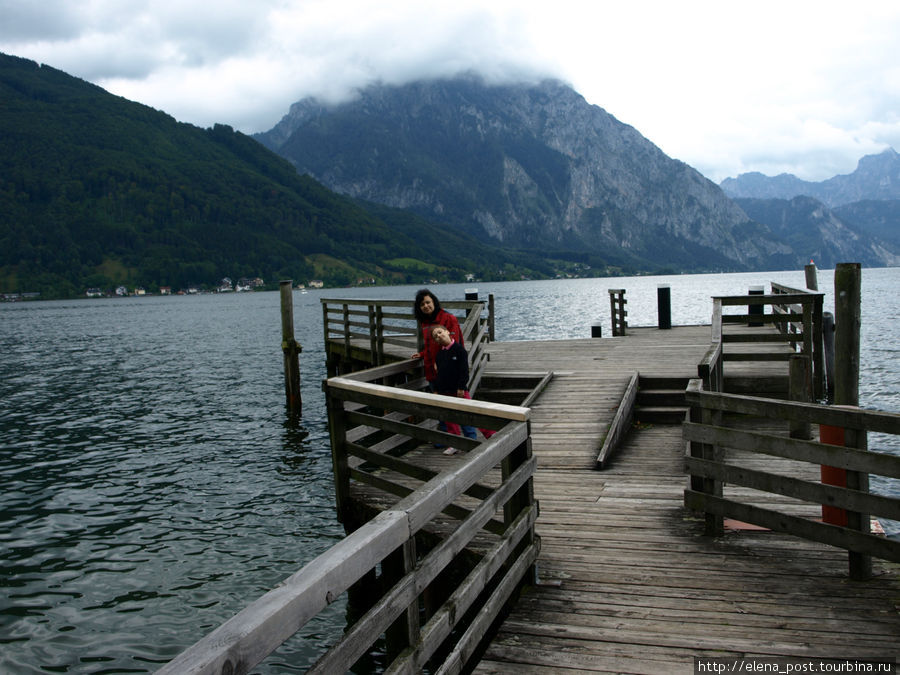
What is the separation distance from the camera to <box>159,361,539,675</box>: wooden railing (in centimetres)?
223

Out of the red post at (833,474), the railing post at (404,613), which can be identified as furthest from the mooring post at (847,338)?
the railing post at (404,613)

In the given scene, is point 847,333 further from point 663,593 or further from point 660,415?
point 663,593

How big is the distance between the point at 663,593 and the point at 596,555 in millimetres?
825


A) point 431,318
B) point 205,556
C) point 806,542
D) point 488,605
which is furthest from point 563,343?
point 488,605

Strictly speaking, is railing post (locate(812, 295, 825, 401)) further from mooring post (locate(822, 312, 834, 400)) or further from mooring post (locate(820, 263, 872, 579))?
mooring post (locate(822, 312, 834, 400))

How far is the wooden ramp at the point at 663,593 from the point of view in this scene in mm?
3980

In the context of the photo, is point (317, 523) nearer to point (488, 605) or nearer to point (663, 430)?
point (663, 430)

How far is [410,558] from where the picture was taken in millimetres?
3291

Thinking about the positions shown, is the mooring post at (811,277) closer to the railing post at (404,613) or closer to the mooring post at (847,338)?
the mooring post at (847,338)

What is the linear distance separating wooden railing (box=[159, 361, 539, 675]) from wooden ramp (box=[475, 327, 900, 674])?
0.39m

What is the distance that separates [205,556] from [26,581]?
7.69 ft

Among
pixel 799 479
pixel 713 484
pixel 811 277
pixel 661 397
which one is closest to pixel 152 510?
pixel 661 397

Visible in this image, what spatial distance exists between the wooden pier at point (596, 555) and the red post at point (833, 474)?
0.25 m

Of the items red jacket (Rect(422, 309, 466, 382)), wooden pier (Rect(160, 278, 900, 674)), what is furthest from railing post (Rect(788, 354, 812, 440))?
red jacket (Rect(422, 309, 466, 382))
